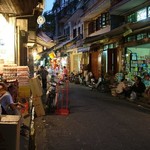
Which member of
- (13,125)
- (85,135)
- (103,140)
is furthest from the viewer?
(85,135)

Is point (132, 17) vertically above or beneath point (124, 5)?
beneath

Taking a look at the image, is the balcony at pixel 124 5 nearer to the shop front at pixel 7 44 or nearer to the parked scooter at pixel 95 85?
the parked scooter at pixel 95 85

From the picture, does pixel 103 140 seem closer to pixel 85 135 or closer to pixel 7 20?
pixel 85 135

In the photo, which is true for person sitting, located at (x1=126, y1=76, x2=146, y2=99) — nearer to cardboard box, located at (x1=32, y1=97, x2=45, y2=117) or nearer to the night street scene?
the night street scene

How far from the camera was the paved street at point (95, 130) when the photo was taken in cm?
868

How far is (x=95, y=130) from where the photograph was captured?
1051cm

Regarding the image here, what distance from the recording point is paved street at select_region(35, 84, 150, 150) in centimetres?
868

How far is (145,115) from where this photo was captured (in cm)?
1353

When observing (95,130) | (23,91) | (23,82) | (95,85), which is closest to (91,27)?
(95,85)

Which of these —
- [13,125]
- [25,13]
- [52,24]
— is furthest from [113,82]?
[52,24]

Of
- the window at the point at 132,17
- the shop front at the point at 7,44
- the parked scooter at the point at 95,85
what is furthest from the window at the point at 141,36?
the shop front at the point at 7,44

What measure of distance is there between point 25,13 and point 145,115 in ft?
22.1

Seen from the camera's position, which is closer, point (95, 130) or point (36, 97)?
point (95, 130)

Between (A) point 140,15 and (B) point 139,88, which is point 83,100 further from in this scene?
(A) point 140,15
